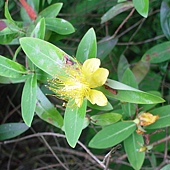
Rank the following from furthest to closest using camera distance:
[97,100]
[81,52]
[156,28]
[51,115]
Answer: [156,28] → [51,115] → [81,52] → [97,100]

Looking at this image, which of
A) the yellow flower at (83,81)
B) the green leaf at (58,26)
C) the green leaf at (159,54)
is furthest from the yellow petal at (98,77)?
the green leaf at (159,54)

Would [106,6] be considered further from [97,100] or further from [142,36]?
[97,100]

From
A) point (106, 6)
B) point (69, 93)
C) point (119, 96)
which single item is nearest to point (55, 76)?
point (69, 93)

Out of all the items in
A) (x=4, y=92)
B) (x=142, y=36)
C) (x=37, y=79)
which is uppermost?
(x=37, y=79)

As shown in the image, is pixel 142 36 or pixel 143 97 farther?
pixel 142 36

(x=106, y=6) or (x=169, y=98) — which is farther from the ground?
(x=106, y=6)

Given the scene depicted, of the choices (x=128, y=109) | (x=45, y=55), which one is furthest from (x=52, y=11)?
(x=128, y=109)

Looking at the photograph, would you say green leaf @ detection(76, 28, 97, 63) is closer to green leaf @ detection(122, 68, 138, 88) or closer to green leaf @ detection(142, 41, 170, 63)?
green leaf @ detection(122, 68, 138, 88)
